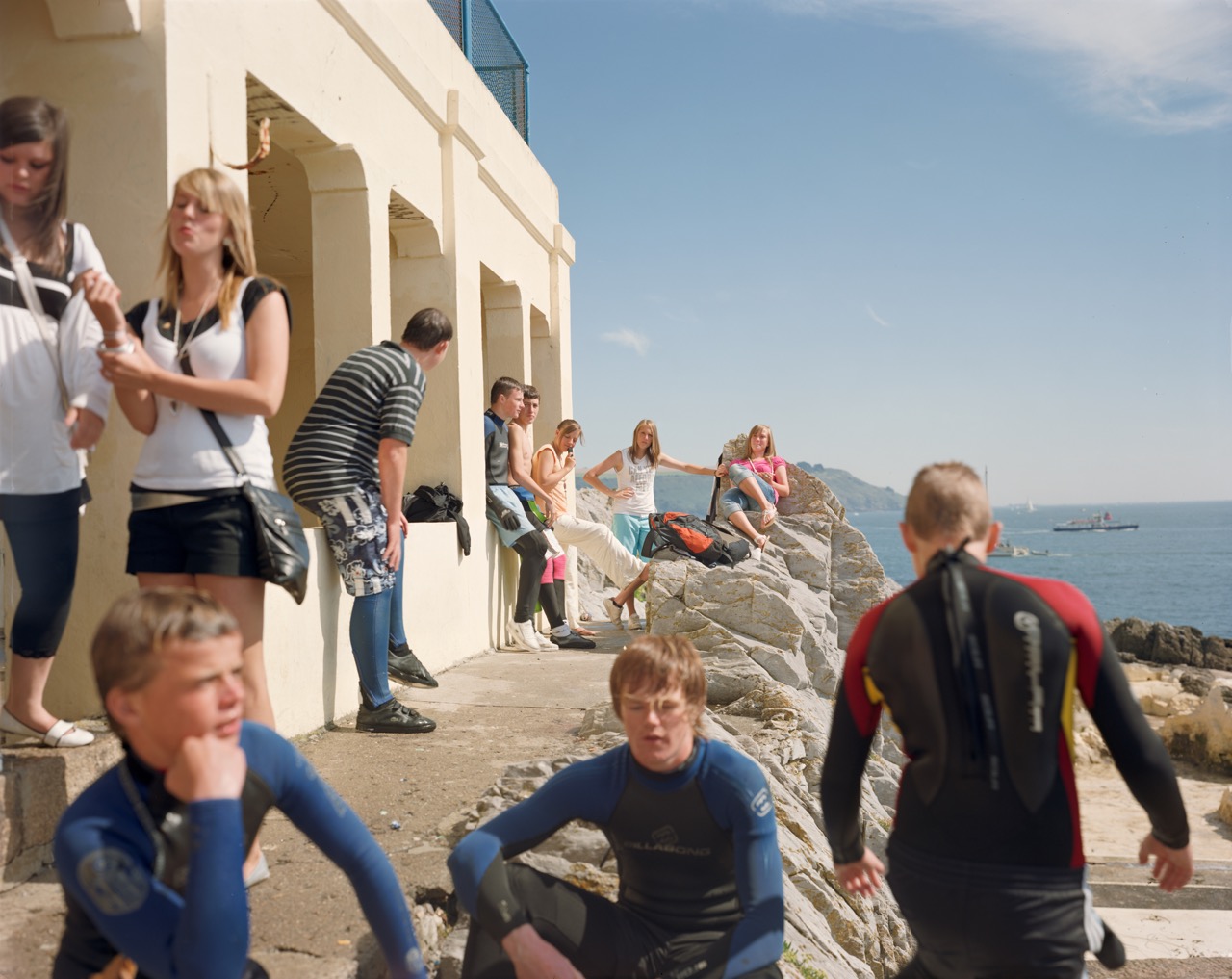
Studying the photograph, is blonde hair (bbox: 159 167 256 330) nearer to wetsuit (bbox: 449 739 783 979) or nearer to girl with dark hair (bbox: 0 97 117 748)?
girl with dark hair (bbox: 0 97 117 748)

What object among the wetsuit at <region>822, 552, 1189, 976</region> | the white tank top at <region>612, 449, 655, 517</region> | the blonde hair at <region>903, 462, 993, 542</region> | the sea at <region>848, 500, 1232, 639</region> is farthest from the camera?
the sea at <region>848, 500, 1232, 639</region>

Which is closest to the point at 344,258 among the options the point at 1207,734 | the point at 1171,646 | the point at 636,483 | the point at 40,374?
the point at 40,374

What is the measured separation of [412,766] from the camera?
183 inches

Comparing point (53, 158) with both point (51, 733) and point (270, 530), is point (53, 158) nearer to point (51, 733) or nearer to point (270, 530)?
point (270, 530)

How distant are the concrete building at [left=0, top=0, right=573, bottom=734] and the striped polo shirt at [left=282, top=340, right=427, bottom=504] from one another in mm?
586

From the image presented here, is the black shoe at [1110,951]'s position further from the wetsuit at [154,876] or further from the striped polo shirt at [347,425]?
the striped polo shirt at [347,425]

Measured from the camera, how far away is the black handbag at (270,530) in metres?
2.91

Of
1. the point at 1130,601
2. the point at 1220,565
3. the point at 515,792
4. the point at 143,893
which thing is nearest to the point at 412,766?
the point at 515,792

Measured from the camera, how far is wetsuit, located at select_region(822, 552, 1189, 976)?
2076 mm

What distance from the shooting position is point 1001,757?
2086 mm

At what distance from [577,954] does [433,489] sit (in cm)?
529

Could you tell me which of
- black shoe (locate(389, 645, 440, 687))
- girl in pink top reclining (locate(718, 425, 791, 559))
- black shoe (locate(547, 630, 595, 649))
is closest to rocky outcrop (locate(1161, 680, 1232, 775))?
girl in pink top reclining (locate(718, 425, 791, 559))

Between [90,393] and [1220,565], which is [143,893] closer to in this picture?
[90,393]

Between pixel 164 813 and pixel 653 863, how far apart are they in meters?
1.16
